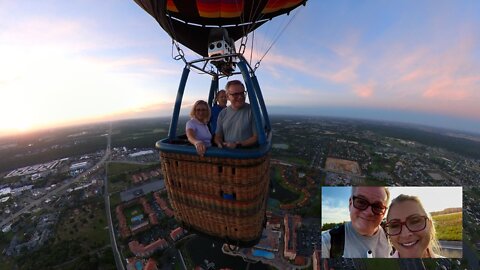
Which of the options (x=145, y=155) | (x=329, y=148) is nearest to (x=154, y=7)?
(x=145, y=155)

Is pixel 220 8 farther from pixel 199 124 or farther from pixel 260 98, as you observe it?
pixel 199 124

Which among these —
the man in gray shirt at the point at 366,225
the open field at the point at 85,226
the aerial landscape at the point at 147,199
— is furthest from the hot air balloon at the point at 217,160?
the open field at the point at 85,226

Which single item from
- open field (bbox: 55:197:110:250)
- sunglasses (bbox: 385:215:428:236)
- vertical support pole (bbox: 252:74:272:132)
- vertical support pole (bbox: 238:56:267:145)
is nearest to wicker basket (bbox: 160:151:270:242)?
vertical support pole (bbox: 238:56:267:145)

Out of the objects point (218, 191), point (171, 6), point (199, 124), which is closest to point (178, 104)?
point (199, 124)

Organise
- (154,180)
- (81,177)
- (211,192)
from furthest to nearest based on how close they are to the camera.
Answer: (81,177)
(154,180)
(211,192)

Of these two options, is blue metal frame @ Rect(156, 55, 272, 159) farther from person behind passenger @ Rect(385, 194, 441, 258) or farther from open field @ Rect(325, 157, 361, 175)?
open field @ Rect(325, 157, 361, 175)

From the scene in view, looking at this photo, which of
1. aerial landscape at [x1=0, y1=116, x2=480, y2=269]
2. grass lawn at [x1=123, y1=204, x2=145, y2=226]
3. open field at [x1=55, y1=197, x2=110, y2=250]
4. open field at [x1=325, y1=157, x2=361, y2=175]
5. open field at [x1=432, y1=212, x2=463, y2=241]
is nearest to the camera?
open field at [x1=432, y1=212, x2=463, y2=241]

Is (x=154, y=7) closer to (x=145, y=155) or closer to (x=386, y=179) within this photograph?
(x=386, y=179)
